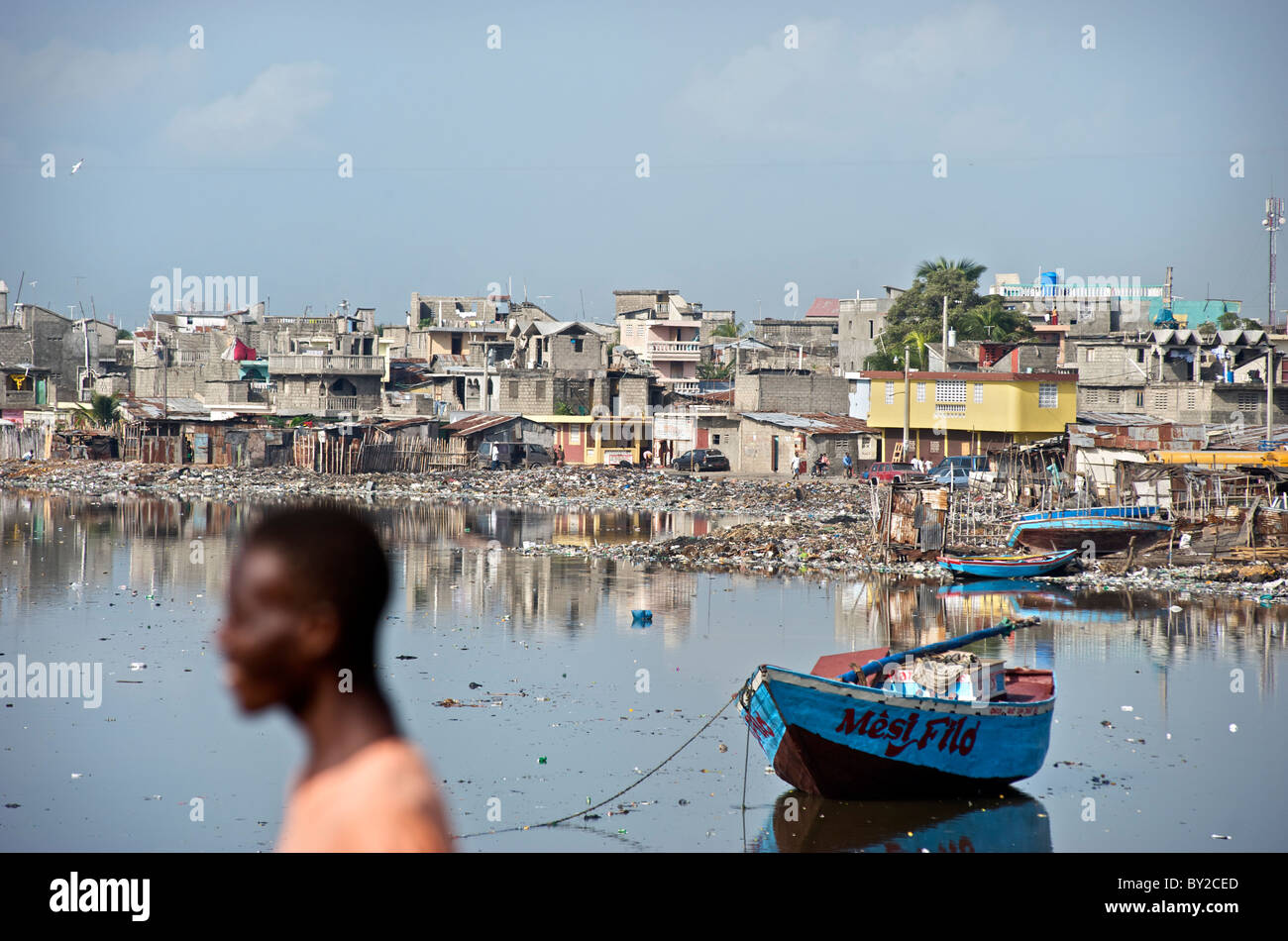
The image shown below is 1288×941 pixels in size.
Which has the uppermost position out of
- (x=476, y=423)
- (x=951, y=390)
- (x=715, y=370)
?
(x=715, y=370)

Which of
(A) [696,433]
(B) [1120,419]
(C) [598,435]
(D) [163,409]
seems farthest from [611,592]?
(D) [163,409]

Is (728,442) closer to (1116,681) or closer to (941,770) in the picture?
(1116,681)

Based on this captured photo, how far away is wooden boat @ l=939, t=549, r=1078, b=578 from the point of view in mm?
23750

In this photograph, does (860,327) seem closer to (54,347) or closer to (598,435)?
(598,435)

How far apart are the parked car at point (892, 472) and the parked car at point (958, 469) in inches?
21.7

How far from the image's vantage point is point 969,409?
41.9 metres

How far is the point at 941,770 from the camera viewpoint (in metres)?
10.7

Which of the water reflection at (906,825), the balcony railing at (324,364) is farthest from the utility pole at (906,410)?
the water reflection at (906,825)

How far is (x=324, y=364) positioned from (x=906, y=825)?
4562 cm

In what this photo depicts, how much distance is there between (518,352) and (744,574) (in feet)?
110

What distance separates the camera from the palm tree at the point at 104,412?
52.0 m

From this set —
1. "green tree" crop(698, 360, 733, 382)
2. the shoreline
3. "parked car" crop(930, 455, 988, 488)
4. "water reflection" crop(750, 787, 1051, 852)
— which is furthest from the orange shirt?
"green tree" crop(698, 360, 733, 382)

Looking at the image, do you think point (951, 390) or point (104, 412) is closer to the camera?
point (951, 390)

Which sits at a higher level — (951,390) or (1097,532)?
(951,390)
